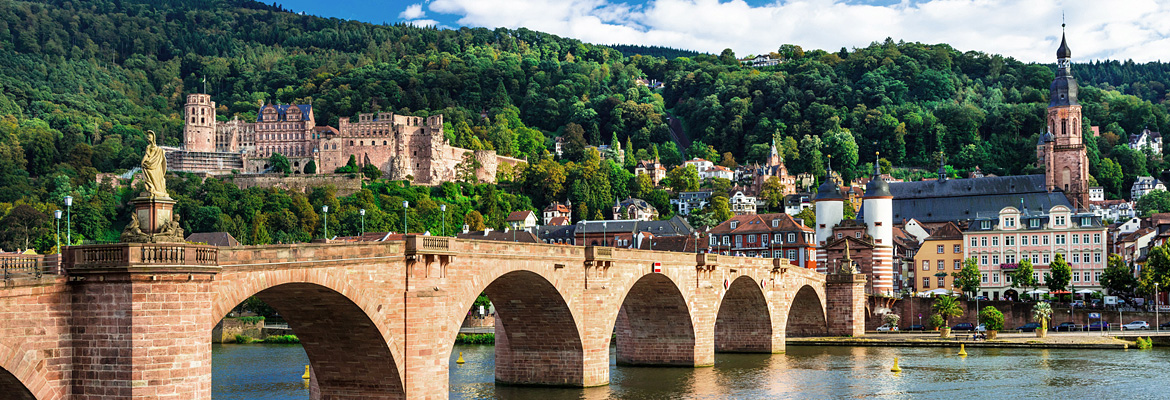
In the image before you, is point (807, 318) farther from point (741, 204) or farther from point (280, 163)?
point (280, 163)

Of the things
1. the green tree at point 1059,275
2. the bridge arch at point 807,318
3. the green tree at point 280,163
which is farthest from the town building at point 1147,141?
the green tree at point 280,163

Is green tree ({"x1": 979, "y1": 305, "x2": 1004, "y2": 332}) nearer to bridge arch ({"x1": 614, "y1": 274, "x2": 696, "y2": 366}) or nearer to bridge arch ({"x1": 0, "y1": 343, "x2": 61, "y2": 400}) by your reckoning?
bridge arch ({"x1": 614, "y1": 274, "x2": 696, "y2": 366})

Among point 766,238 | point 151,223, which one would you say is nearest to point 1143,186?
point 766,238

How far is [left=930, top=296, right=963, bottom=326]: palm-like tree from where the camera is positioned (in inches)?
3169

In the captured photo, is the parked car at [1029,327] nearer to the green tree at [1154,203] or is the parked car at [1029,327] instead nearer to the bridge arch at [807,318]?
the bridge arch at [807,318]

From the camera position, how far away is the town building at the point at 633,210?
5856 inches

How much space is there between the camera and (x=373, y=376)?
107 feet

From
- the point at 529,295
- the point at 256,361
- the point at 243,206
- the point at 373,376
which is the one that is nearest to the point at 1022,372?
the point at 529,295

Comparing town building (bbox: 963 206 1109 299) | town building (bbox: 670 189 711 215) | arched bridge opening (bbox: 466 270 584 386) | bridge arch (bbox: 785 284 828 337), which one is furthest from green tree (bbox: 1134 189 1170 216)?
arched bridge opening (bbox: 466 270 584 386)

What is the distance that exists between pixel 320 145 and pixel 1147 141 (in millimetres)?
119395

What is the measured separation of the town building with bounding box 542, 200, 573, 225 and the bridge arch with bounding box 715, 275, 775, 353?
237 ft

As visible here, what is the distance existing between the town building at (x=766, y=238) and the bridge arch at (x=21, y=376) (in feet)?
276

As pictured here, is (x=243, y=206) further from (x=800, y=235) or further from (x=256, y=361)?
(x=256, y=361)

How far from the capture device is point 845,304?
76312mm
